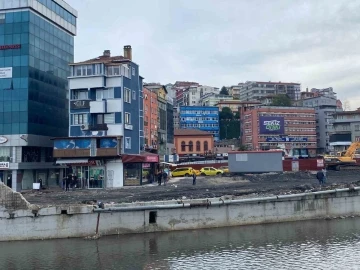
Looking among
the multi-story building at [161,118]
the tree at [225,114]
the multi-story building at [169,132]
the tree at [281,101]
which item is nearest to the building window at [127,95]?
the multi-story building at [161,118]

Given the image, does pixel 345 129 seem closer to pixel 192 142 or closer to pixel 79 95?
pixel 192 142

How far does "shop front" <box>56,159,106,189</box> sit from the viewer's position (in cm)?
5884

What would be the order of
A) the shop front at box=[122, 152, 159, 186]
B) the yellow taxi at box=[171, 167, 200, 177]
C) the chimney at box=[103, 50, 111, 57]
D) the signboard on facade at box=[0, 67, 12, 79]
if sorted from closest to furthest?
the shop front at box=[122, 152, 159, 186]
the signboard on facade at box=[0, 67, 12, 79]
the chimney at box=[103, 50, 111, 57]
the yellow taxi at box=[171, 167, 200, 177]

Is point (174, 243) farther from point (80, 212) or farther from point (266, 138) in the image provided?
point (266, 138)

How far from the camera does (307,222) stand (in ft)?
134

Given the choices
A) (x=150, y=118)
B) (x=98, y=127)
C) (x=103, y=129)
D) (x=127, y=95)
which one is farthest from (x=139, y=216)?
(x=150, y=118)

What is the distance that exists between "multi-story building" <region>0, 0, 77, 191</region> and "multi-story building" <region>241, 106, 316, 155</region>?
77195 mm

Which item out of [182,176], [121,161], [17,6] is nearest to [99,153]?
[121,161]

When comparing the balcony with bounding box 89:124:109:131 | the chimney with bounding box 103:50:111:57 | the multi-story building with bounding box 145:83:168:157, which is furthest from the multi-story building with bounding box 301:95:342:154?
the balcony with bounding box 89:124:109:131

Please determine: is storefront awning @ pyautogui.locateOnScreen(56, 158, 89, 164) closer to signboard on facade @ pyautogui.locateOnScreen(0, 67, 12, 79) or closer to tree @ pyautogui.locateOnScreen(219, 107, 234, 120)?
signboard on facade @ pyautogui.locateOnScreen(0, 67, 12, 79)

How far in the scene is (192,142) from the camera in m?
123

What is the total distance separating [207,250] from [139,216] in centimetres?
823

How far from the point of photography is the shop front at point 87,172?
193 feet

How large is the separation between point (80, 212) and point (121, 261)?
30.2ft
